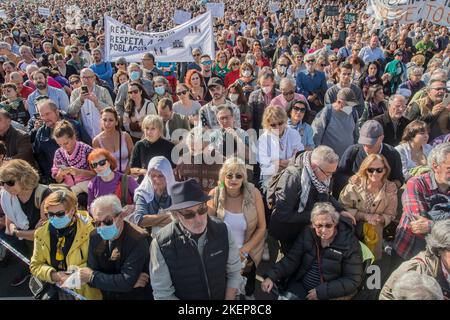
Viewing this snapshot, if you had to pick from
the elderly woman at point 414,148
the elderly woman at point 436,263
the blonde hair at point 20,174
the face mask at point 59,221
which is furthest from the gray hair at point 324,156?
the blonde hair at point 20,174

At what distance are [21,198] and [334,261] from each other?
9.06ft

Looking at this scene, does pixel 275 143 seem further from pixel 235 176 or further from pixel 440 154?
pixel 440 154

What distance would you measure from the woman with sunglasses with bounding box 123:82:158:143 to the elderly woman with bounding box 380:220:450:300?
3.90 metres

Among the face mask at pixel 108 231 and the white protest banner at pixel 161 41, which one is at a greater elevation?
the white protest banner at pixel 161 41

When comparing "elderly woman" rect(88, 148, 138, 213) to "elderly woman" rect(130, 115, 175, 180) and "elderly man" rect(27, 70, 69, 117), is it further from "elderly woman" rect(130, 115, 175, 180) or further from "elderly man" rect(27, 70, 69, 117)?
"elderly man" rect(27, 70, 69, 117)

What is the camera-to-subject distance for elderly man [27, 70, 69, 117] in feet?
19.1

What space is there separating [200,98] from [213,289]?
437cm

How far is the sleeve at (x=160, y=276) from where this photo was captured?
2.56 m

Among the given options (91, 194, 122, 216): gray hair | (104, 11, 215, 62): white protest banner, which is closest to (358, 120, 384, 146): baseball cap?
(91, 194, 122, 216): gray hair

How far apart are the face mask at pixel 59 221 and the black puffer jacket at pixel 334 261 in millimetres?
1642

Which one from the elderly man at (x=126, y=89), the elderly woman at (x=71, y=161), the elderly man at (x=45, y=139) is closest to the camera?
the elderly woman at (x=71, y=161)

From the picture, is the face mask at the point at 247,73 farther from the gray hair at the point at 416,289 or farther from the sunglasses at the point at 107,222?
the gray hair at the point at 416,289

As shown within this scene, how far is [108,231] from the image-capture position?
9.21ft
